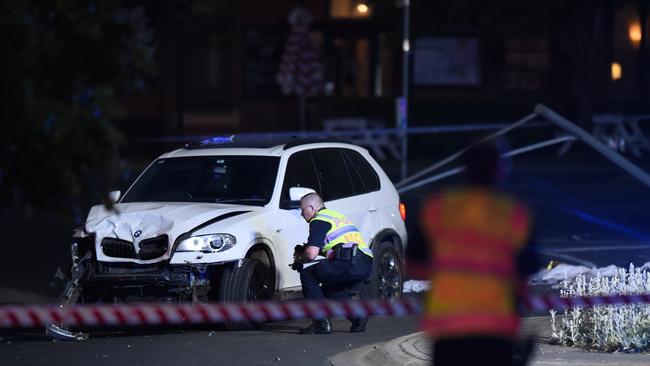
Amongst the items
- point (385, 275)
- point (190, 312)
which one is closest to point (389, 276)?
point (385, 275)

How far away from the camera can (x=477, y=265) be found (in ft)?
20.0

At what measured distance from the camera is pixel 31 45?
20.7 feet

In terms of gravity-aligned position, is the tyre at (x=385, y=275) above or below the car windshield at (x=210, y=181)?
below

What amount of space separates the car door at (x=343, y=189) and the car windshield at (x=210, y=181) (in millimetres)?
576

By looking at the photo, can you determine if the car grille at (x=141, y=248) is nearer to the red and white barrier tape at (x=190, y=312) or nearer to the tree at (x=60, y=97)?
the red and white barrier tape at (x=190, y=312)

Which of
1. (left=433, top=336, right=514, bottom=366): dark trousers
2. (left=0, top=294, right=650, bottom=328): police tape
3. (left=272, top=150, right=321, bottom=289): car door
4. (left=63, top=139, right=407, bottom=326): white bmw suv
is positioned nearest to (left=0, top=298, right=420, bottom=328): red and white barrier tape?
(left=0, top=294, right=650, bottom=328): police tape

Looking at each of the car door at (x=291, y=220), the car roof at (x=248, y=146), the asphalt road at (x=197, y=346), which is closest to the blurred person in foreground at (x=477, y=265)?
the asphalt road at (x=197, y=346)

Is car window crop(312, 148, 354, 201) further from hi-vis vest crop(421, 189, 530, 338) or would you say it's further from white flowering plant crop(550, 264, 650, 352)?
hi-vis vest crop(421, 189, 530, 338)

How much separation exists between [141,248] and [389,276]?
247 cm

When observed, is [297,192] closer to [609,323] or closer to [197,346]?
[197,346]

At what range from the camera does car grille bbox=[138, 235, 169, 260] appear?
10898 millimetres

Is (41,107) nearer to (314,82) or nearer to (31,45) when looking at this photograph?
(31,45)

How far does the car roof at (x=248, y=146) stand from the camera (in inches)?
476

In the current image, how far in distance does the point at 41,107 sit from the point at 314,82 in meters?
26.6
